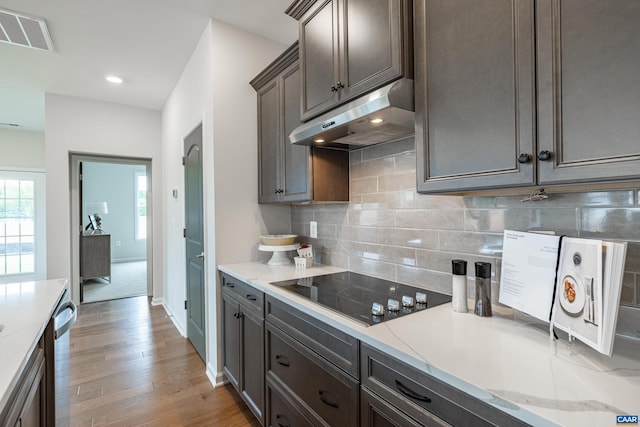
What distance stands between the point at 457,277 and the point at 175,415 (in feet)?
6.52

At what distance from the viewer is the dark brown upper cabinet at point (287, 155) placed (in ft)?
6.72

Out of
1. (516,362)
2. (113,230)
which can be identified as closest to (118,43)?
(516,362)

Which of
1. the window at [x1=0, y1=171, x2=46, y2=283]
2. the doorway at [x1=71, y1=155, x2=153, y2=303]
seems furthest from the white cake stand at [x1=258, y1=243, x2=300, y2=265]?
the window at [x1=0, y1=171, x2=46, y2=283]

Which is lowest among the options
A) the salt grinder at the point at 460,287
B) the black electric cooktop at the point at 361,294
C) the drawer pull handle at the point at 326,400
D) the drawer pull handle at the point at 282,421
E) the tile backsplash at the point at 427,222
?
the drawer pull handle at the point at 282,421

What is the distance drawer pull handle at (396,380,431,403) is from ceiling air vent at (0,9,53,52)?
134 inches

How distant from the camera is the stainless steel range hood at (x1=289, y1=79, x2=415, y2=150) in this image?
127cm

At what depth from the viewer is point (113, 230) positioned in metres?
7.82

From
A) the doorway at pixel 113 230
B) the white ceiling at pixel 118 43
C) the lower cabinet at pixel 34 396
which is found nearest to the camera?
the lower cabinet at pixel 34 396

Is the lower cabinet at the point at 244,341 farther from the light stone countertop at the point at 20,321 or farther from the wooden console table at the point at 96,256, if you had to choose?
the wooden console table at the point at 96,256

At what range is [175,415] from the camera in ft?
6.77

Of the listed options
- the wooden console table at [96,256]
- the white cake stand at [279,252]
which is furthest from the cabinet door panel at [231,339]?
the wooden console table at [96,256]

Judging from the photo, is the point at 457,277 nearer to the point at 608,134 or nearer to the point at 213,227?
the point at 608,134

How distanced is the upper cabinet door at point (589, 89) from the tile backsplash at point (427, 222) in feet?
1.04

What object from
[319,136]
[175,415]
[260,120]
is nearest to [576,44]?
[319,136]
